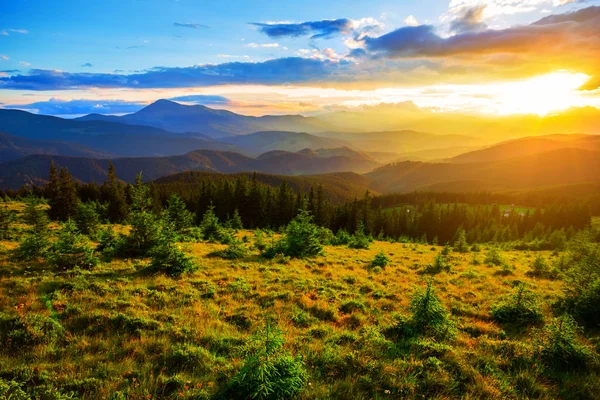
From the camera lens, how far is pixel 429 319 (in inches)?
381

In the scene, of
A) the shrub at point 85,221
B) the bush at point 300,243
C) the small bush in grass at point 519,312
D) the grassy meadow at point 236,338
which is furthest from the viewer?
the shrub at point 85,221

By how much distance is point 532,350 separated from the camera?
333 inches

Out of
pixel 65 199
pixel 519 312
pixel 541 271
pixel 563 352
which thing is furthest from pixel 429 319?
pixel 65 199

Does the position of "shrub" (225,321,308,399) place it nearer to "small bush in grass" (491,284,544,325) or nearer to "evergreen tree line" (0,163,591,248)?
"small bush in grass" (491,284,544,325)

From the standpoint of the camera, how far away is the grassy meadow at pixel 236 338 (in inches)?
251

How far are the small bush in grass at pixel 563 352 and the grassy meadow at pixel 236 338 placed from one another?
22 cm

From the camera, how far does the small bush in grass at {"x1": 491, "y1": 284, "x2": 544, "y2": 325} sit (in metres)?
10.9

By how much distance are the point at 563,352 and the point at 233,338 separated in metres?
9.31

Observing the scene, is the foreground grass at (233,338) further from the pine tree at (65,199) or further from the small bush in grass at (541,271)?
the pine tree at (65,199)

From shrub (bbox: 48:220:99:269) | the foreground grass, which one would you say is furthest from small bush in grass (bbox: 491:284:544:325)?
shrub (bbox: 48:220:99:269)

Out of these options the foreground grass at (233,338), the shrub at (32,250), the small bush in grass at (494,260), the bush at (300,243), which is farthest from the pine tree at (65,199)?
the small bush in grass at (494,260)

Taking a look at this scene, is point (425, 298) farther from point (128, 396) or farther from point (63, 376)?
point (63, 376)

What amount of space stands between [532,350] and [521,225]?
133 meters

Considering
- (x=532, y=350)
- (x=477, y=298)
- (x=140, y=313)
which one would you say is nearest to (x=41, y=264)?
(x=140, y=313)
